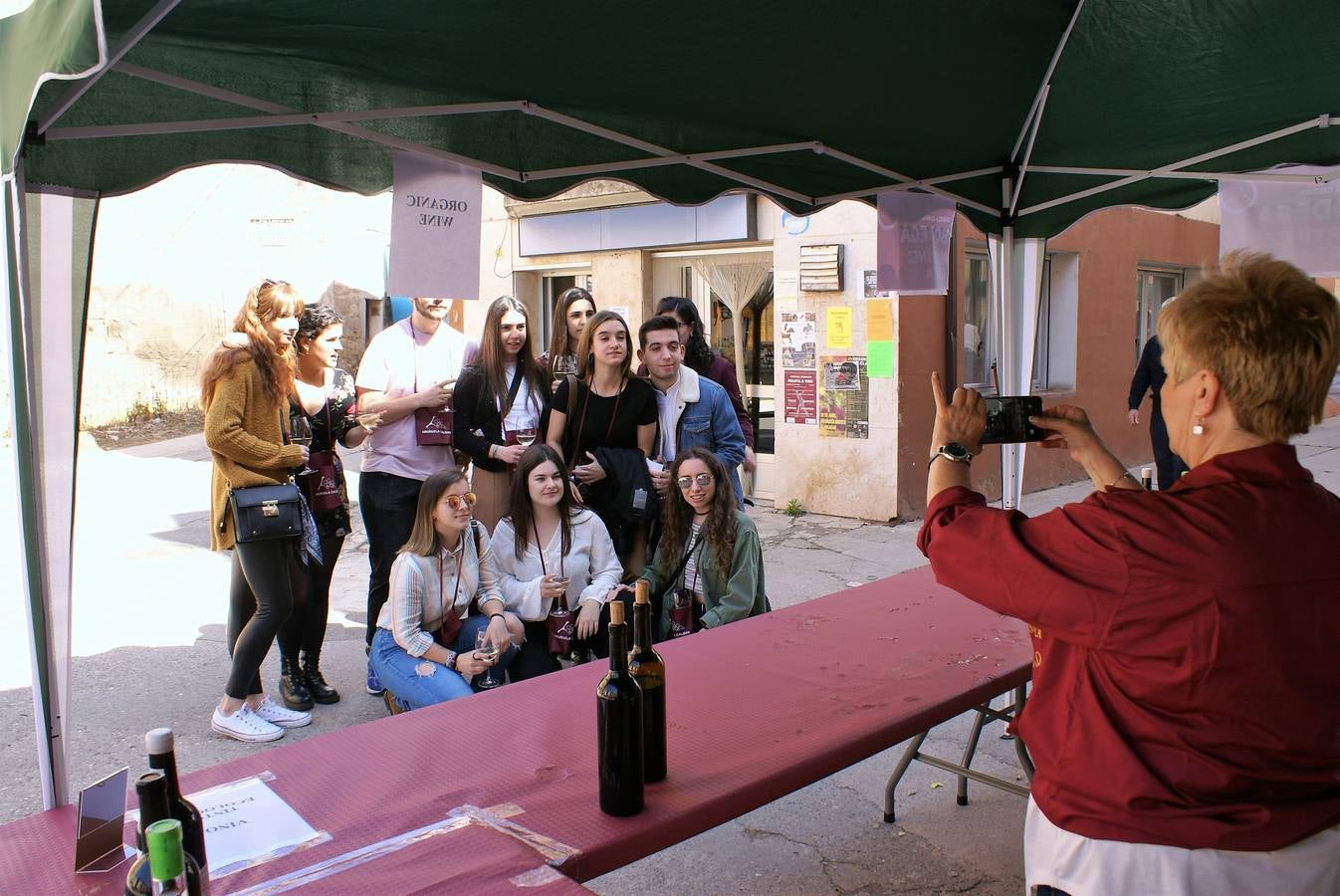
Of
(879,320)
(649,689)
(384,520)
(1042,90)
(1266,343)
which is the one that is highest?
(1042,90)

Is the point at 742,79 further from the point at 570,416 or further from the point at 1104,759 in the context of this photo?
the point at 1104,759

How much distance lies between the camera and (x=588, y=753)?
79.8 inches

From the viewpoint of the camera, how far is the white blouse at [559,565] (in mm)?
3967

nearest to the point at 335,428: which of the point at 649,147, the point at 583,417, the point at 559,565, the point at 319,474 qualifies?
the point at 319,474

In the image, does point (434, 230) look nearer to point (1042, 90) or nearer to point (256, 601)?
point (256, 601)

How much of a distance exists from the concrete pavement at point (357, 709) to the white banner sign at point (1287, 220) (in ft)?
2.62

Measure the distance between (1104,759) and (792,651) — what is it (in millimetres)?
1322

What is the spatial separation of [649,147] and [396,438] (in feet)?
5.97

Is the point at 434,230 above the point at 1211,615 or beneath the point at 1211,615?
above

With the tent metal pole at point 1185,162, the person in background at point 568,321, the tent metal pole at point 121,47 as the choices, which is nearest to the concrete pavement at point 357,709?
the tent metal pole at point 1185,162

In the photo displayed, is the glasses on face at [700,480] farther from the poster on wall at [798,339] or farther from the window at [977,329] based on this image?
the window at [977,329]

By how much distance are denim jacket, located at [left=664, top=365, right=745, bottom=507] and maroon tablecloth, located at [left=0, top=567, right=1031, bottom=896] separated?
1.57 metres

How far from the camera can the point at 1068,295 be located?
9.70 m

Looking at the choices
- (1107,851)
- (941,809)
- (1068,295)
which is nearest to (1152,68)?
(941,809)
